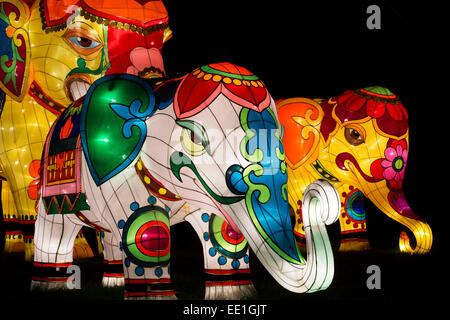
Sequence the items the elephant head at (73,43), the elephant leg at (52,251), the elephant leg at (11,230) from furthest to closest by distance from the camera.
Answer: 1. the elephant leg at (11,230)
2. the elephant head at (73,43)
3. the elephant leg at (52,251)

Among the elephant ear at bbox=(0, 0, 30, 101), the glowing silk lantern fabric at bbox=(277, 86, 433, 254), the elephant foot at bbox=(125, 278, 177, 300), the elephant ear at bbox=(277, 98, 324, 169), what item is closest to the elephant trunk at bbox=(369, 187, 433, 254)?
the glowing silk lantern fabric at bbox=(277, 86, 433, 254)

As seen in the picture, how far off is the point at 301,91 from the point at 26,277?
2665mm

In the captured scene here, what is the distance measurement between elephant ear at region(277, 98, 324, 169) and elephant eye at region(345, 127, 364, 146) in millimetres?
193

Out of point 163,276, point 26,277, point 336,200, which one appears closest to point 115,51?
point 26,277

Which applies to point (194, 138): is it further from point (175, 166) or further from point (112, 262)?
point (112, 262)

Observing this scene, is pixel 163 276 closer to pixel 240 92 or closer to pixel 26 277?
pixel 240 92

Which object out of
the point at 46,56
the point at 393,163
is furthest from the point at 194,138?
the point at 393,163

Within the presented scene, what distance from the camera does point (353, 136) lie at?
15.3ft

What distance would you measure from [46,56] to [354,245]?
2.37 meters

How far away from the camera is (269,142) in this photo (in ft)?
8.16

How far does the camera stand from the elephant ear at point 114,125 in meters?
2.63

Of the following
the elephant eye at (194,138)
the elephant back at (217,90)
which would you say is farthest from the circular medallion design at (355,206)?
the elephant eye at (194,138)

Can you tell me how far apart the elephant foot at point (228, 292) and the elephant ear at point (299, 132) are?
1.65 meters

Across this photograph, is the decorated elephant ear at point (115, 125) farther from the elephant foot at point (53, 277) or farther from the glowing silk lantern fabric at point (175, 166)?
the elephant foot at point (53, 277)
